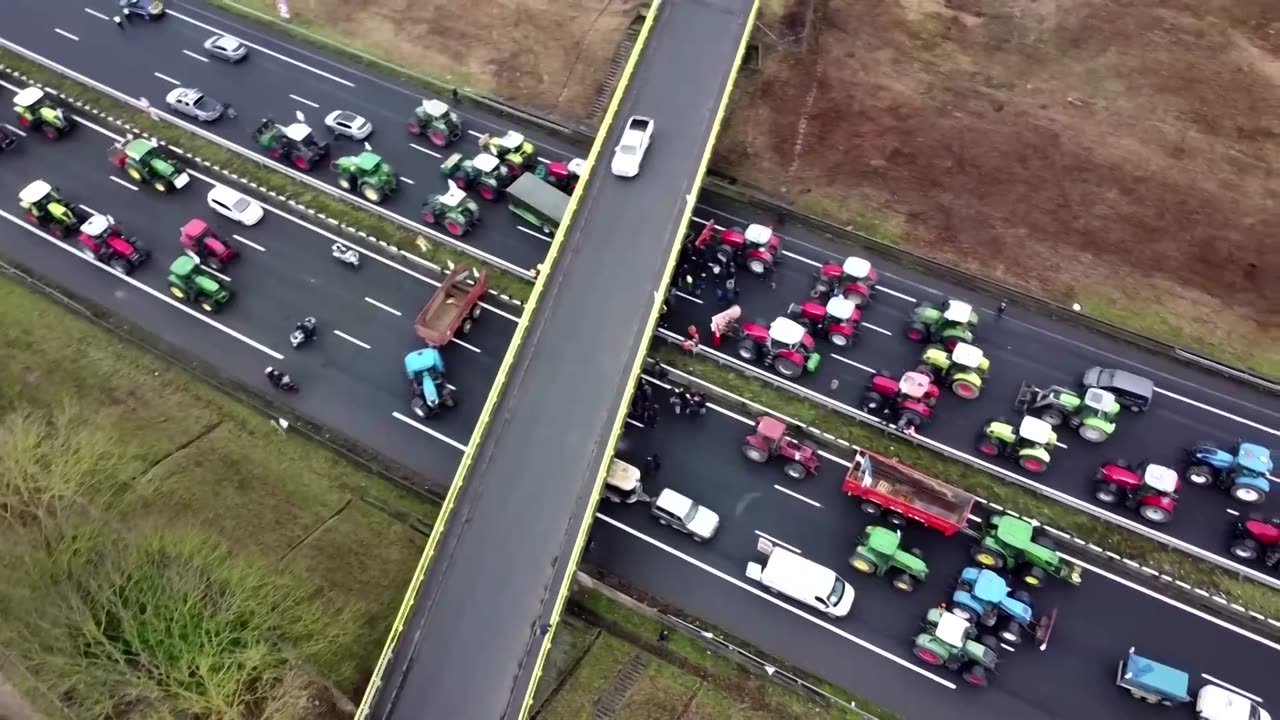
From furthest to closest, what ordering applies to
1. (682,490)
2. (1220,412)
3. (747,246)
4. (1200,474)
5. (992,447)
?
(747,246) → (1220,412) → (992,447) → (682,490) → (1200,474)

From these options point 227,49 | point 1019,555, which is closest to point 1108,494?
point 1019,555

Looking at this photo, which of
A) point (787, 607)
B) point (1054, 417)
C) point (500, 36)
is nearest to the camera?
point (787, 607)

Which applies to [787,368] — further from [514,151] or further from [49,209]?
[49,209]

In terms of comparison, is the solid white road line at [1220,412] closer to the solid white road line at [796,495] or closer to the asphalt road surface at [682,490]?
the asphalt road surface at [682,490]

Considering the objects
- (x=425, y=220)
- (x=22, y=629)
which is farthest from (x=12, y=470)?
(x=425, y=220)

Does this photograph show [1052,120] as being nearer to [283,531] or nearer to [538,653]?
[538,653]

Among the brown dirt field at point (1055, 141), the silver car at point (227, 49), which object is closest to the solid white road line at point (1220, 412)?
the brown dirt field at point (1055, 141)
